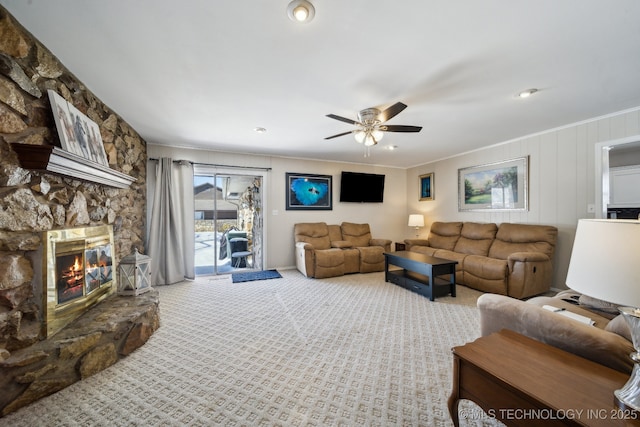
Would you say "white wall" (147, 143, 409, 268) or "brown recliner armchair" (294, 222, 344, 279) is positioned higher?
Result: "white wall" (147, 143, 409, 268)

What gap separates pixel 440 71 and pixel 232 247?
4618 millimetres

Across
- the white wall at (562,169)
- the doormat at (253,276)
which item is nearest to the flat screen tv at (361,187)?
the white wall at (562,169)

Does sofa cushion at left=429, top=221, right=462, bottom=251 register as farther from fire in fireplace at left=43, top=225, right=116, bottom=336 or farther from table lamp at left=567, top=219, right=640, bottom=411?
fire in fireplace at left=43, top=225, right=116, bottom=336

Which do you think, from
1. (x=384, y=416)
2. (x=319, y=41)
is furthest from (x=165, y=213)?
(x=384, y=416)

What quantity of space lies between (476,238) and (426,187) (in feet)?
5.91

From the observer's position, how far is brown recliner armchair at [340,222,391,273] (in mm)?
4836

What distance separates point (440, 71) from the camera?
207cm

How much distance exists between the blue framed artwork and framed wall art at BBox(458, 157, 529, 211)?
2.77 m

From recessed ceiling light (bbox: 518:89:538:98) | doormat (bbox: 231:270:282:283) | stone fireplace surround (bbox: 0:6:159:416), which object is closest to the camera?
stone fireplace surround (bbox: 0:6:159:416)

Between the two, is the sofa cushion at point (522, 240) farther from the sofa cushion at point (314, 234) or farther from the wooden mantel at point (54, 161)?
the wooden mantel at point (54, 161)

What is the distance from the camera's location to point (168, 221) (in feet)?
13.6

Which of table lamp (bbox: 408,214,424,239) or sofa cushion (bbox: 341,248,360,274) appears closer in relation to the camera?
sofa cushion (bbox: 341,248,360,274)

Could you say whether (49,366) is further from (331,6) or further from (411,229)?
(411,229)

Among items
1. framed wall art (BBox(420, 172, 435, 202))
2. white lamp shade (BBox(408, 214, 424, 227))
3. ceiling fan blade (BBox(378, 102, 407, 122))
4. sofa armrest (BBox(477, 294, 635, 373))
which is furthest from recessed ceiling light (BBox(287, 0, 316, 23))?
framed wall art (BBox(420, 172, 435, 202))
